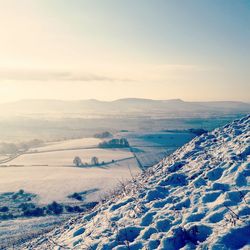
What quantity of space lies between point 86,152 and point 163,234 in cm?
9510

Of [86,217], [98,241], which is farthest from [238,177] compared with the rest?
[86,217]

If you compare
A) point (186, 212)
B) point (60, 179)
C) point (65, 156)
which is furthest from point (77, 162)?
point (186, 212)

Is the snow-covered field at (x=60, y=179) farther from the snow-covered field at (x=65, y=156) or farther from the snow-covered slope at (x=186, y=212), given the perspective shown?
the snow-covered slope at (x=186, y=212)

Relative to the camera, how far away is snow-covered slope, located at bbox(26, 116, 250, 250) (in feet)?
26.1

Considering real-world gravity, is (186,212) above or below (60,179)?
above

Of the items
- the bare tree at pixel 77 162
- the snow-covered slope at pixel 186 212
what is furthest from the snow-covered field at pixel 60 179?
the snow-covered slope at pixel 186 212

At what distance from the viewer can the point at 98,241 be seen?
31.1 ft

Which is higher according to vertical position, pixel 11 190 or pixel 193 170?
pixel 193 170

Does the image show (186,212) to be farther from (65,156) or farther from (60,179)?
(65,156)

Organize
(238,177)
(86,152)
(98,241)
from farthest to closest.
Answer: (86,152), (238,177), (98,241)

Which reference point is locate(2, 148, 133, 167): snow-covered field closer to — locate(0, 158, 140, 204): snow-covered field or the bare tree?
the bare tree

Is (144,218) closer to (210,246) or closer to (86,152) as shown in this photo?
(210,246)

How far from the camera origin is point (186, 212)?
30.9 feet

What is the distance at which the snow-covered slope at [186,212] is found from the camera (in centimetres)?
794
